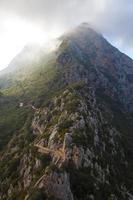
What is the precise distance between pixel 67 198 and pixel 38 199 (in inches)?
634

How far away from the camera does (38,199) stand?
630ft

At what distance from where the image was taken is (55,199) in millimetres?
195125

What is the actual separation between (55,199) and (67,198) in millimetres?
7347

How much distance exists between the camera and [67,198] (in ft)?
654

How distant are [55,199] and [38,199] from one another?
8863mm
